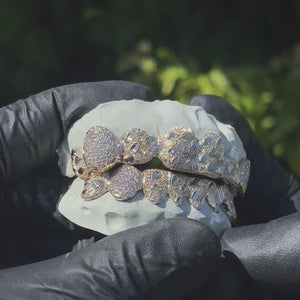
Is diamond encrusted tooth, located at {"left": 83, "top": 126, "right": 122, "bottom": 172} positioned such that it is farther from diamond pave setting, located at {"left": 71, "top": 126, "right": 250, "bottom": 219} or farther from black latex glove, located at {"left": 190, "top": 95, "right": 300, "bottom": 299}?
black latex glove, located at {"left": 190, "top": 95, "right": 300, "bottom": 299}

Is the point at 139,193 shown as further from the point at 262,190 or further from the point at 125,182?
the point at 262,190

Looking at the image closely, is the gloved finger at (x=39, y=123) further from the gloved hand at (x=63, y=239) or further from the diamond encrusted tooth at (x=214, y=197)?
the diamond encrusted tooth at (x=214, y=197)

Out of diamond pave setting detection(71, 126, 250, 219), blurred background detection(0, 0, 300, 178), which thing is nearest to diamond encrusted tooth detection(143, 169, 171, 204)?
diamond pave setting detection(71, 126, 250, 219)

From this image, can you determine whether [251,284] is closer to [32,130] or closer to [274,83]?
[32,130]

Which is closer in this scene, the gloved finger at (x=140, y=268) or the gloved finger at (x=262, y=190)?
the gloved finger at (x=140, y=268)

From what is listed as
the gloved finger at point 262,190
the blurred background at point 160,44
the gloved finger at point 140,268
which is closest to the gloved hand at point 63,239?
the gloved finger at point 140,268

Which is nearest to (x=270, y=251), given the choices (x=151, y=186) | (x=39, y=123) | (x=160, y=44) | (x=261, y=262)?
(x=261, y=262)
